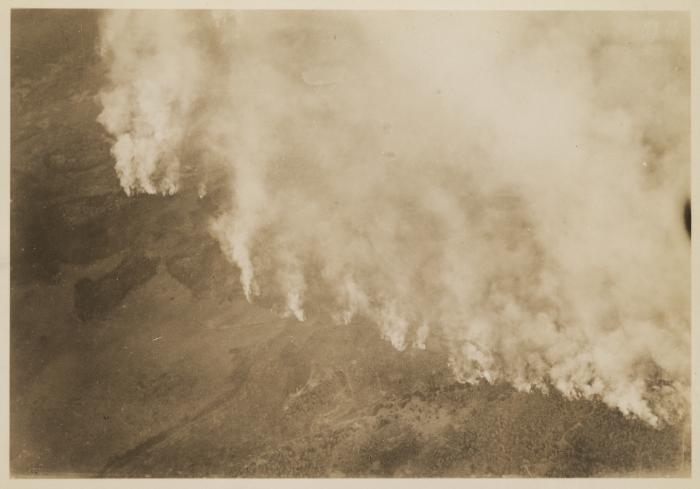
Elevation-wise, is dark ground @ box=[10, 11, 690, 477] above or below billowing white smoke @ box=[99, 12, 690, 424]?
below

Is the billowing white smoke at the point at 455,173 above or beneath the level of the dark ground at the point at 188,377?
above

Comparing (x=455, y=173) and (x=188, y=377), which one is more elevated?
(x=455, y=173)

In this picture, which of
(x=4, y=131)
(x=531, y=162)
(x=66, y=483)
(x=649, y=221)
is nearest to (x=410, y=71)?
(x=531, y=162)
